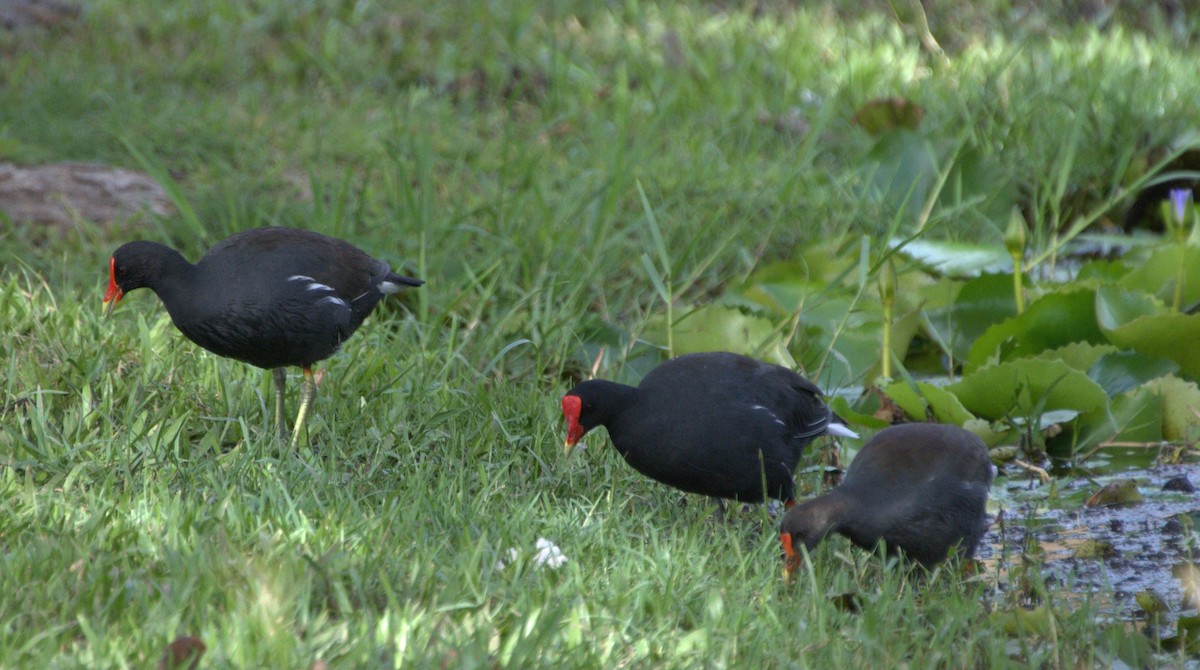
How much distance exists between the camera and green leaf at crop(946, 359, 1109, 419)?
13.1 ft

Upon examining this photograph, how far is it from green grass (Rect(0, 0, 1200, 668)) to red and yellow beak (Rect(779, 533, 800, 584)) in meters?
0.06

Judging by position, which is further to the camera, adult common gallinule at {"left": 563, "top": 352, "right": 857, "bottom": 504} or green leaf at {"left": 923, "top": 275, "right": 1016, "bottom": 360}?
green leaf at {"left": 923, "top": 275, "right": 1016, "bottom": 360}

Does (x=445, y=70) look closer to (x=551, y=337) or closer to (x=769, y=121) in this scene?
(x=769, y=121)

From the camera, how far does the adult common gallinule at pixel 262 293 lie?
3.35 metres

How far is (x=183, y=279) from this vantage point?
134 inches

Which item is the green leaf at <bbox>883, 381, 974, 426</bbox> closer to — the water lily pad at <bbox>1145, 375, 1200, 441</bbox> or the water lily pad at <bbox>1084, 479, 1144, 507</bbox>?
the water lily pad at <bbox>1084, 479, 1144, 507</bbox>

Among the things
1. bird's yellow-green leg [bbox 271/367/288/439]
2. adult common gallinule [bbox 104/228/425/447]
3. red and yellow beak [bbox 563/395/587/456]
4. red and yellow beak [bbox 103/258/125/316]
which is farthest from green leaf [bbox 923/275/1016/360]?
red and yellow beak [bbox 103/258/125/316]

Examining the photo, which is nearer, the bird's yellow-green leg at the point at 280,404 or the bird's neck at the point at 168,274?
the bird's neck at the point at 168,274

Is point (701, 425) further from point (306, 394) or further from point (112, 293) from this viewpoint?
point (112, 293)

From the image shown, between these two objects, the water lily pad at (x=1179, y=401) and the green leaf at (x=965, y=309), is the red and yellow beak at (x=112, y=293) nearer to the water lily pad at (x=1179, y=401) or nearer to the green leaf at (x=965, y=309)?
the green leaf at (x=965, y=309)

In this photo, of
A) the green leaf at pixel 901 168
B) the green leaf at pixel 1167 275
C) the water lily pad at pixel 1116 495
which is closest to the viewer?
the water lily pad at pixel 1116 495

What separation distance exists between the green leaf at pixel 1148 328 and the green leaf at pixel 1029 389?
0.27m

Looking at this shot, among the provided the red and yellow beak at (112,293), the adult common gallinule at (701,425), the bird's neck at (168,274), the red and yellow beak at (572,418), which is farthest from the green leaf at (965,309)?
the red and yellow beak at (112,293)

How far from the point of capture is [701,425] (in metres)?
3.35
